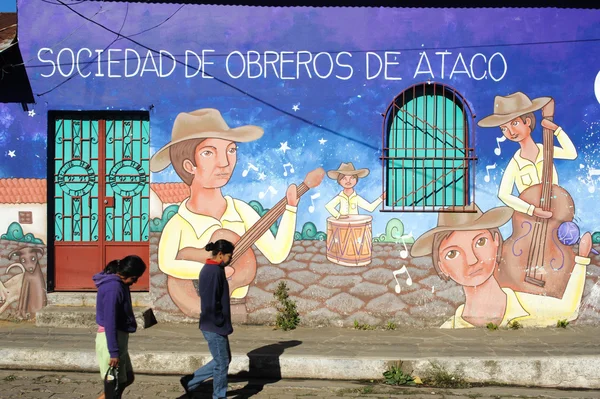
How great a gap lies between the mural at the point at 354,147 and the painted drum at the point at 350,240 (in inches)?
0.8

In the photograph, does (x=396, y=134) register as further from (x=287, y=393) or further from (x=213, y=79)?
(x=287, y=393)

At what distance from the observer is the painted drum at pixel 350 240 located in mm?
8836

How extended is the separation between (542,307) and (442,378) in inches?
101

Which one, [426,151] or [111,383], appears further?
[426,151]

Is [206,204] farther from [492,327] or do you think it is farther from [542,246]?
[542,246]

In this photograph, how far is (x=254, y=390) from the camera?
267 inches

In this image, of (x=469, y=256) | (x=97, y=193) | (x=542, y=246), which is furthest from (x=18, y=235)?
(x=542, y=246)

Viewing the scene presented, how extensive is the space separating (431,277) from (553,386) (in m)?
2.22

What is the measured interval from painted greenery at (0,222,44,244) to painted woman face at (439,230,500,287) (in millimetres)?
5539

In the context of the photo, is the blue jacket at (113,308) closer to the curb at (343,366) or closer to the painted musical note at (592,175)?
the curb at (343,366)

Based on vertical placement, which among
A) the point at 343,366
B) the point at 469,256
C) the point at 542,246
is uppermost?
the point at 542,246

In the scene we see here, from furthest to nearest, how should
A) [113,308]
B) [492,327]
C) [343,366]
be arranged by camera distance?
[492,327] < [343,366] < [113,308]

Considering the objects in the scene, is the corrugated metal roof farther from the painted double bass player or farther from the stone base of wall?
the painted double bass player

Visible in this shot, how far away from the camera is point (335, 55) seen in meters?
8.87
